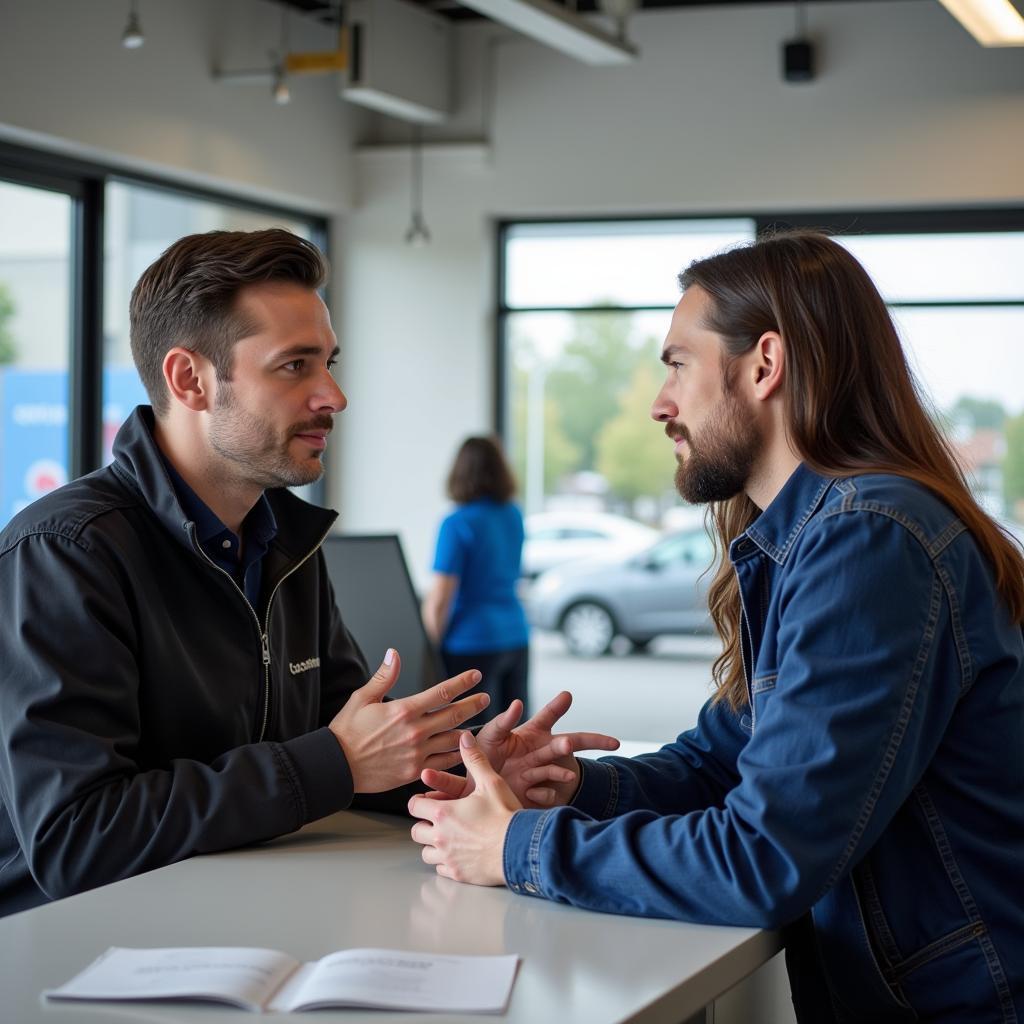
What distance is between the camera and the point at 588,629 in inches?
265

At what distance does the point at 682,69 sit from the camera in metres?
6.27

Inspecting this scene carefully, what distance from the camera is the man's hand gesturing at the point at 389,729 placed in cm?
186

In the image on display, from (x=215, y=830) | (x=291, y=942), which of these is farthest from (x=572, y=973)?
(x=215, y=830)

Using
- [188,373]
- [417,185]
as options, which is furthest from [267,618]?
[417,185]

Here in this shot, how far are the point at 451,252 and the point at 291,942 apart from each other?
549 centimetres

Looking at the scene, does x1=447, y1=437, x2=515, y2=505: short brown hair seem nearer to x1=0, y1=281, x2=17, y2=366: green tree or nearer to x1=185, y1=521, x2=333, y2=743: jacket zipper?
x1=0, y1=281, x2=17, y2=366: green tree

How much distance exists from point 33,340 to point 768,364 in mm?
3960

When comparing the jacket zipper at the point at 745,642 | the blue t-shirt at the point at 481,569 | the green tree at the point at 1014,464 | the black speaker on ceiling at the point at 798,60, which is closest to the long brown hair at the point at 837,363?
the jacket zipper at the point at 745,642

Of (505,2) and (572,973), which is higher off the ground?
(505,2)

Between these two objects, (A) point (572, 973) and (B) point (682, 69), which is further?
(B) point (682, 69)

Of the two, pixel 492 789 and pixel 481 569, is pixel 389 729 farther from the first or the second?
pixel 481 569

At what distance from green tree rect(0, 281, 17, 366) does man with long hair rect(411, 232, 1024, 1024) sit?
12.3 ft

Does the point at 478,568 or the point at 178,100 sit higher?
the point at 178,100

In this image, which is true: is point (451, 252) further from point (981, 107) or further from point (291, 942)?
point (291, 942)
